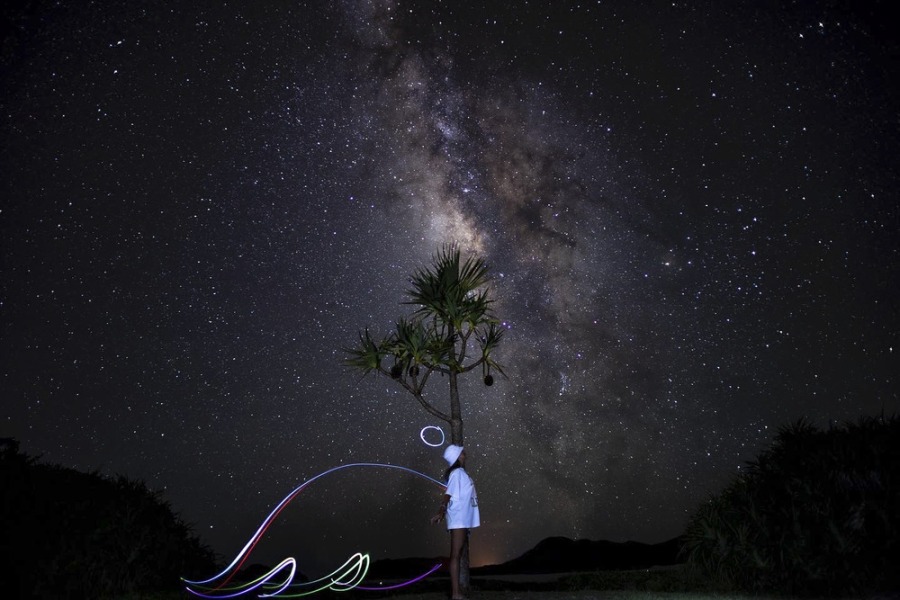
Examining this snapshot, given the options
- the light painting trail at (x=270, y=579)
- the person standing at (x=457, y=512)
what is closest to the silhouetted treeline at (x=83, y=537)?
the light painting trail at (x=270, y=579)

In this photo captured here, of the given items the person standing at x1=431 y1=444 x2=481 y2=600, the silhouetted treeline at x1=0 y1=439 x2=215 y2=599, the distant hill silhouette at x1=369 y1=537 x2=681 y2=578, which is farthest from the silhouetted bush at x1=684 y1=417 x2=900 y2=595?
the distant hill silhouette at x1=369 y1=537 x2=681 y2=578

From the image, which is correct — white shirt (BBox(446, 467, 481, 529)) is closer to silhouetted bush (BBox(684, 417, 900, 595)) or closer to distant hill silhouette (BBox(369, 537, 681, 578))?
silhouetted bush (BBox(684, 417, 900, 595))

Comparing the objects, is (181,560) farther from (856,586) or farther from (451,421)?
(856,586)

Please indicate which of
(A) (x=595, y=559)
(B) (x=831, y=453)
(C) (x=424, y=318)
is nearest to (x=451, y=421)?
(C) (x=424, y=318)

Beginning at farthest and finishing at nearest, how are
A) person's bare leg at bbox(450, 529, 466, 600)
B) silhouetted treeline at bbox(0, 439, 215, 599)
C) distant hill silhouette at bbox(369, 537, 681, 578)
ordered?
1. distant hill silhouette at bbox(369, 537, 681, 578)
2. person's bare leg at bbox(450, 529, 466, 600)
3. silhouetted treeline at bbox(0, 439, 215, 599)

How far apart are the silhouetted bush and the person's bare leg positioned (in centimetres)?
529

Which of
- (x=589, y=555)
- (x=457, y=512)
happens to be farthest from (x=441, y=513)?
(x=589, y=555)

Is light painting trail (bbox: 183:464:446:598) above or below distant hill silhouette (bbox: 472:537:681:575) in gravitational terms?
below

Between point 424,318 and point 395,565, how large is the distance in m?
31.9

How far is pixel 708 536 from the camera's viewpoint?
13281 millimetres

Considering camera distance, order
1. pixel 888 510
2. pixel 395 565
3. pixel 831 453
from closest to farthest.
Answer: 1. pixel 888 510
2. pixel 831 453
3. pixel 395 565

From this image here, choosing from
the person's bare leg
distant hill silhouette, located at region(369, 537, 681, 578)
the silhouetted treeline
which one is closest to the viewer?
the silhouetted treeline

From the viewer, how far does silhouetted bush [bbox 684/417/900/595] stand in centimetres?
1069

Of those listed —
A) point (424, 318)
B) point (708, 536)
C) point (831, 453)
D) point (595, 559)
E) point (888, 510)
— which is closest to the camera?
point (888, 510)
